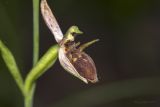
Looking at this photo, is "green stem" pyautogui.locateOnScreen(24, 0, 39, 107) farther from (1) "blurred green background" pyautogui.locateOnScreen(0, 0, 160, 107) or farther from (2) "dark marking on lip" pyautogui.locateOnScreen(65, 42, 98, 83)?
(1) "blurred green background" pyautogui.locateOnScreen(0, 0, 160, 107)

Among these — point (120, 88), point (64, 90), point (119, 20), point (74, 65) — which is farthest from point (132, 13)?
point (74, 65)

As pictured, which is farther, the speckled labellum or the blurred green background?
the blurred green background

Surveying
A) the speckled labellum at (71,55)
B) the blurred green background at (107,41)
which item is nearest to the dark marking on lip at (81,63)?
the speckled labellum at (71,55)

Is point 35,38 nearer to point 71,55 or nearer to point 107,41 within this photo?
point 71,55

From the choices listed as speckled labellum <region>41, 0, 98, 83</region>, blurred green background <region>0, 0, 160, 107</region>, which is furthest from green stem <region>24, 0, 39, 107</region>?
blurred green background <region>0, 0, 160, 107</region>

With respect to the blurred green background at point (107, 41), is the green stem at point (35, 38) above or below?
above

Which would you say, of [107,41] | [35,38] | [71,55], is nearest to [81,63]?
[71,55]

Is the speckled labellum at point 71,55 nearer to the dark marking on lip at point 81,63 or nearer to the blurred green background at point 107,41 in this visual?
the dark marking on lip at point 81,63

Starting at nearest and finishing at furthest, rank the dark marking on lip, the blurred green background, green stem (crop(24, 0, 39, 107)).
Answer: green stem (crop(24, 0, 39, 107)), the dark marking on lip, the blurred green background
